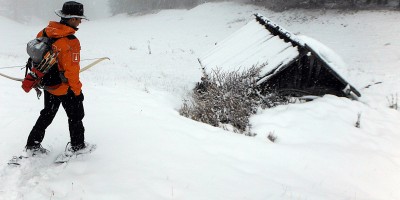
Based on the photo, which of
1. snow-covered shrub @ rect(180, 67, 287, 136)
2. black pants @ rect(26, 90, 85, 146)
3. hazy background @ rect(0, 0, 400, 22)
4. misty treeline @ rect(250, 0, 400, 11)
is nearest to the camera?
black pants @ rect(26, 90, 85, 146)

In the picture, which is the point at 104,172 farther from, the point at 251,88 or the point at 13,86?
the point at 13,86

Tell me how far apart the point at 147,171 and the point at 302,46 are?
430 cm

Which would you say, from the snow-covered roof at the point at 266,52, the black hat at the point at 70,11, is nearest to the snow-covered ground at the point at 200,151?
the snow-covered roof at the point at 266,52

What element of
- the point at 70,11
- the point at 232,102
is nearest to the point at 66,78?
the point at 70,11

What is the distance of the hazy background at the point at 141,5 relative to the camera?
76.3ft

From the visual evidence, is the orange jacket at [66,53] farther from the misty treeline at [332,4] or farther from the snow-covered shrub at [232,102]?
the misty treeline at [332,4]

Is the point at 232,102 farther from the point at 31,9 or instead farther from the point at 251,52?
the point at 31,9

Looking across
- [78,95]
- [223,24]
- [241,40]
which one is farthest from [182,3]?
[78,95]

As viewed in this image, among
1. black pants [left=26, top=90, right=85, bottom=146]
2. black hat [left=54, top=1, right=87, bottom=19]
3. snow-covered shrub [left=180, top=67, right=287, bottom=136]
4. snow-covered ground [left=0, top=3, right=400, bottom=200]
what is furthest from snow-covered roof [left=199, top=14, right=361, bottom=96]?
black hat [left=54, top=1, right=87, bottom=19]

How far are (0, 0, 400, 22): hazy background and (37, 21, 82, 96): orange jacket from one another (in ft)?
74.6

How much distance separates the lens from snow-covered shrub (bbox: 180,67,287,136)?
590 centimetres

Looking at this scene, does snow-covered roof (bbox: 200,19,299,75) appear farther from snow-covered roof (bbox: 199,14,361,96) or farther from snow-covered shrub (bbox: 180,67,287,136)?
snow-covered shrub (bbox: 180,67,287,136)

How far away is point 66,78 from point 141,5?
49098 millimetres

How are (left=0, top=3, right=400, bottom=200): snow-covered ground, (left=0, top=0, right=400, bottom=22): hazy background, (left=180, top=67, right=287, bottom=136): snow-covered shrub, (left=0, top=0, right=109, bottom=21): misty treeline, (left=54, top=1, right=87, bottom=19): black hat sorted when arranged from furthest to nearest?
(left=0, top=0, right=109, bottom=21): misty treeline < (left=0, top=0, right=400, bottom=22): hazy background < (left=180, top=67, right=287, bottom=136): snow-covered shrub < (left=54, top=1, right=87, bottom=19): black hat < (left=0, top=3, right=400, bottom=200): snow-covered ground
